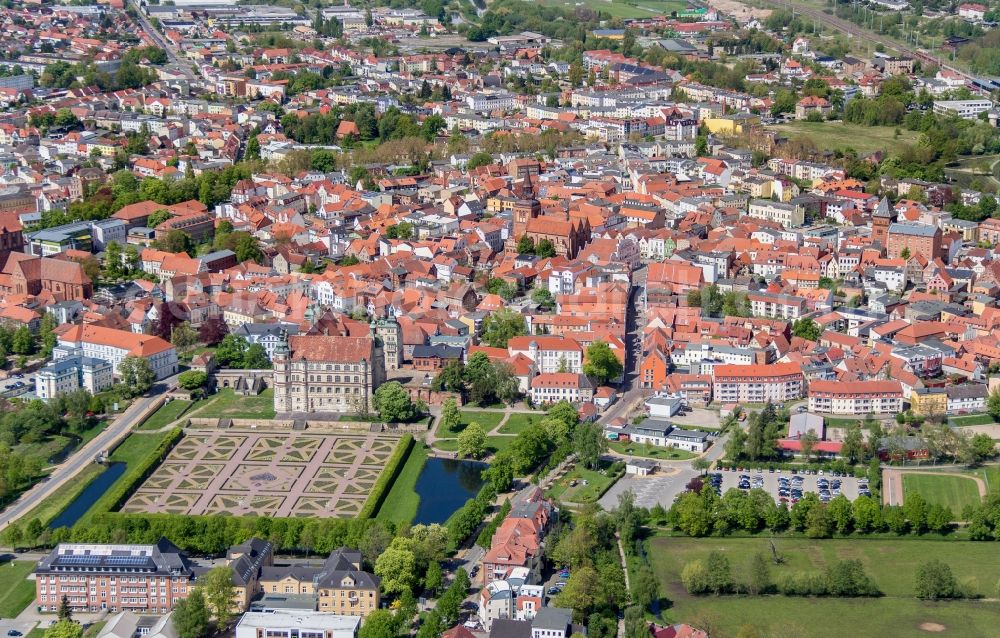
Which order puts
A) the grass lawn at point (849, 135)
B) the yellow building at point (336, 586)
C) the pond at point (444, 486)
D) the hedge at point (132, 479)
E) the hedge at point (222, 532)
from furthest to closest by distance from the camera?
1. the grass lawn at point (849, 135)
2. the pond at point (444, 486)
3. the hedge at point (132, 479)
4. the hedge at point (222, 532)
5. the yellow building at point (336, 586)

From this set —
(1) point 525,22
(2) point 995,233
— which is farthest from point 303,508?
(1) point 525,22

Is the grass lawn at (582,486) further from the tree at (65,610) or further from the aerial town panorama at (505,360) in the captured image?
the tree at (65,610)

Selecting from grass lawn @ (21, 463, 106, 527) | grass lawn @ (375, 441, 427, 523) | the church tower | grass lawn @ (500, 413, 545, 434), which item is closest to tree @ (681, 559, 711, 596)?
grass lawn @ (375, 441, 427, 523)

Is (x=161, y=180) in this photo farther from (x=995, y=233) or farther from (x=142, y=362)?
(x=995, y=233)

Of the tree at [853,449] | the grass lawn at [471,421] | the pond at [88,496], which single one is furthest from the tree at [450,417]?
the tree at [853,449]

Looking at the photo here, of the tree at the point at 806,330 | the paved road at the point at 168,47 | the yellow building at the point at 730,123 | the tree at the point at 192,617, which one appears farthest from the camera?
the paved road at the point at 168,47

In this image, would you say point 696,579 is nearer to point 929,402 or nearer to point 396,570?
point 396,570

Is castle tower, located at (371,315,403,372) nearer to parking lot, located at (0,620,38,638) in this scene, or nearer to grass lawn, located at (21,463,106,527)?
grass lawn, located at (21,463,106,527)
